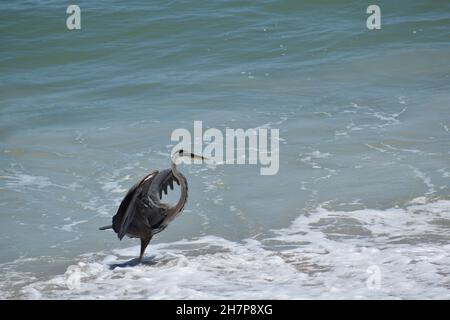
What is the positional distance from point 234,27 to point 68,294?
1083cm

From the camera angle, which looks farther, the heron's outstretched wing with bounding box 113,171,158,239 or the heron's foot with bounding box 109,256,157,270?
the heron's foot with bounding box 109,256,157,270

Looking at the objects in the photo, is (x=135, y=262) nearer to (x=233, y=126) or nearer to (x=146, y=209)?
(x=146, y=209)

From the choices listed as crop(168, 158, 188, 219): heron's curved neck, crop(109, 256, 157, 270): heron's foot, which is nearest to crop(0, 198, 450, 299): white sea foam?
crop(109, 256, 157, 270): heron's foot

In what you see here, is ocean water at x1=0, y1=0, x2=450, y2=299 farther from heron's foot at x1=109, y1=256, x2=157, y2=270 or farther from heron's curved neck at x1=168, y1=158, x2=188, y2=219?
heron's curved neck at x1=168, y1=158, x2=188, y2=219

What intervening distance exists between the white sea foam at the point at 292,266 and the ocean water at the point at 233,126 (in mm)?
24

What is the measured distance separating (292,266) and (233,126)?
4.79 metres

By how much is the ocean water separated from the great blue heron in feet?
1.03

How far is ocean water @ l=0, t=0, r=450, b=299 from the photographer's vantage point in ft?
23.8

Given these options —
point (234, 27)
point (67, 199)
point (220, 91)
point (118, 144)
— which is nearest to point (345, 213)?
point (67, 199)

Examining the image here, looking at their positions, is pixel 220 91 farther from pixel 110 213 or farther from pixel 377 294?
pixel 377 294

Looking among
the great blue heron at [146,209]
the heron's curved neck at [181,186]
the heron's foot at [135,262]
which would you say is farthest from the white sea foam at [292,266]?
the heron's curved neck at [181,186]

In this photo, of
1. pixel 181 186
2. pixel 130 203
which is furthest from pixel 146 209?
pixel 181 186

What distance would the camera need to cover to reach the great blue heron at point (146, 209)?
7.40m

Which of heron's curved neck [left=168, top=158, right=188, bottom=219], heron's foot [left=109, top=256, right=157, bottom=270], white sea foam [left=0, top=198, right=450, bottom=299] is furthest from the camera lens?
heron's foot [left=109, top=256, right=157, bottom=270]
